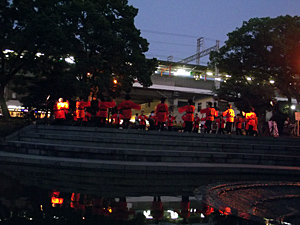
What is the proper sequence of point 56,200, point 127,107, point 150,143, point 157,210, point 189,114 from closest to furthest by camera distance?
point 157,210
point 56,200
point 150,143
point 127,107
point 189,114

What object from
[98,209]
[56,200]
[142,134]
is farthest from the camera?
[142,134]

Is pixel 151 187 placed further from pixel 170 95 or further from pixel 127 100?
pixel 170 95

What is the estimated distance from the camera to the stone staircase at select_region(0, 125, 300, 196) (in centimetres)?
797

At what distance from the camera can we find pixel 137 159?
11.5m

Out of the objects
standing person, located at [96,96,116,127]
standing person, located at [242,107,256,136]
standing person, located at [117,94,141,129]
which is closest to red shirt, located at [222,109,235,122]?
standing person, located at [242,107,256,136]

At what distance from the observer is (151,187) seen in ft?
24.4

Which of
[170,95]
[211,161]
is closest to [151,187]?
[211,161]

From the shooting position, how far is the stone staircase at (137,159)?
26.1 ft

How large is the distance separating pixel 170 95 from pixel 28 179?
34404 mm

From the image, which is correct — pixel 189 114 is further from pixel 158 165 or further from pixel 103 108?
pixel 158 165

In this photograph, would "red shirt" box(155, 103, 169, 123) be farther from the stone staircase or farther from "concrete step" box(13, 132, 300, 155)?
"concrete step" box(13, 132, 300, 155)

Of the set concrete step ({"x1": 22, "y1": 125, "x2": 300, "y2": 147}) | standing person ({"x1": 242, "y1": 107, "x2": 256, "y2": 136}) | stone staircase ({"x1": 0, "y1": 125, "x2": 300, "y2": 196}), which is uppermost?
standing person ({"x1": 242, "y1": 107, "x2": 256, "y2": 136})

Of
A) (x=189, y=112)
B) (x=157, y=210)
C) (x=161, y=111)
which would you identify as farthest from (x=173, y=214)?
(x=189, y=112)

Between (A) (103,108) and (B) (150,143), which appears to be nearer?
(B) (150,143)
